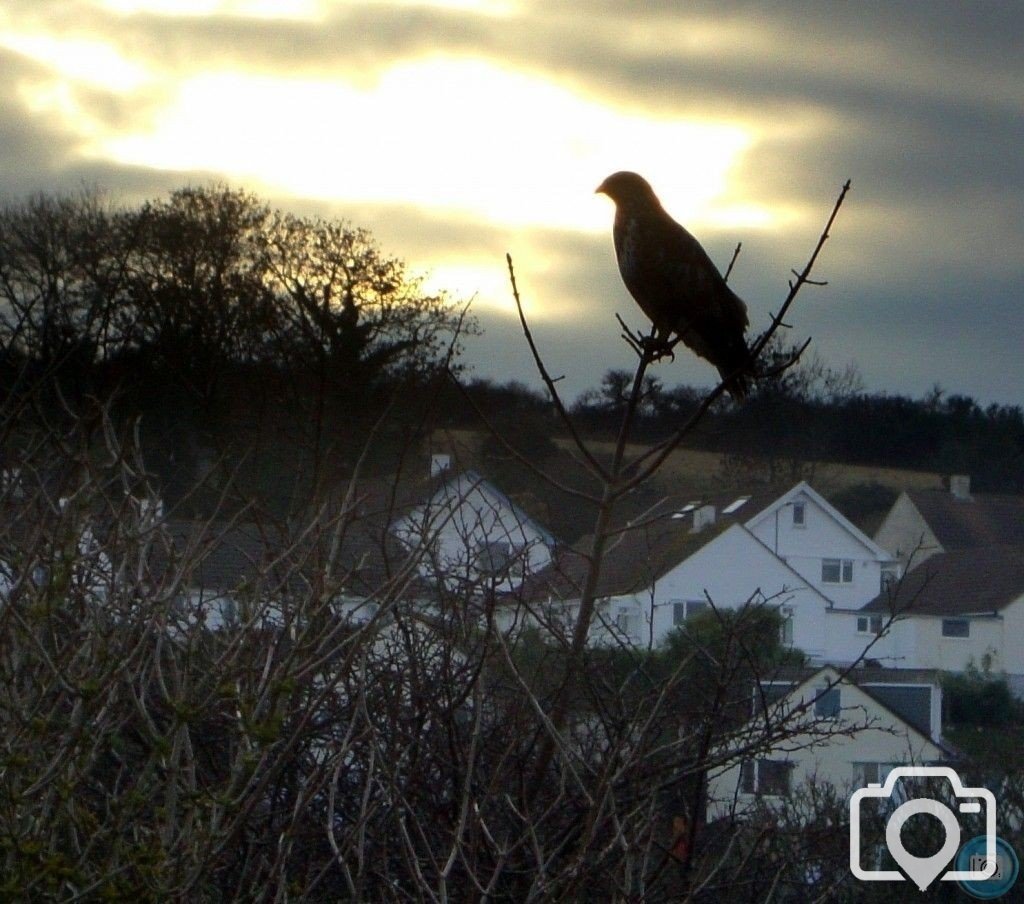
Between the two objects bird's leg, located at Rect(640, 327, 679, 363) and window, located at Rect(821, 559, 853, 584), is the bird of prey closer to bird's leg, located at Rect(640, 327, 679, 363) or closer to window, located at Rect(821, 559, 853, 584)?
bird's leg, located at Rect(640, 327, 679, 363)

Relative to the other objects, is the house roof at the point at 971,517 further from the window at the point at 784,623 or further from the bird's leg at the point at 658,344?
the bird's leg at the point at 658,344

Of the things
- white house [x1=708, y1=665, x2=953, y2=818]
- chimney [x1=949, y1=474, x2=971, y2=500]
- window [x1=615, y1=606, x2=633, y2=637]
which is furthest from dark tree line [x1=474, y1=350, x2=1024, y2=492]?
window [x1=615, y1=606, x2=633, y2=637]

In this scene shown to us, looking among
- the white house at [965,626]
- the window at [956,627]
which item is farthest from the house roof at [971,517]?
the window at [956,627]

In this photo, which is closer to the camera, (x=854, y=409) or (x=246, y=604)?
(x=246, y=604)

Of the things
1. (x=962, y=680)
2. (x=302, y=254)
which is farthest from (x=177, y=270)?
(x=962, y=680)

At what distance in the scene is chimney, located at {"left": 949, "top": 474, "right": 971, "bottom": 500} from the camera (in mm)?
52969

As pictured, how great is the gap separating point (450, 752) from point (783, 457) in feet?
140

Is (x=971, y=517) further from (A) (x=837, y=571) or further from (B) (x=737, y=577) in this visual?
(B) (x=737, y=577)

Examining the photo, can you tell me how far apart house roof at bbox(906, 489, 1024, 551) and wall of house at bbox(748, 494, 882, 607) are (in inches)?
153

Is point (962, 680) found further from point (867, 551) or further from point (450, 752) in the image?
point (450, 752)

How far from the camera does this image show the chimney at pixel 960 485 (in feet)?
174

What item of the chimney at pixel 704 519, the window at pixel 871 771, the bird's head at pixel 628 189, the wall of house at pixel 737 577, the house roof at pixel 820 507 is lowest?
the window at pixel 871 771

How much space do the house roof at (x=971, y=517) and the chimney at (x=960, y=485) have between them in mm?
152

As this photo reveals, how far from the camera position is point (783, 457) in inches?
1821
